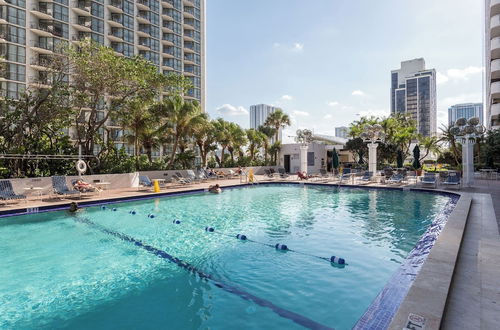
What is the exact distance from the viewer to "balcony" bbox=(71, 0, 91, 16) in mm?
41400

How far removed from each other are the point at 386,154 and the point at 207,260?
105 feet

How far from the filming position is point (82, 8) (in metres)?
42.1

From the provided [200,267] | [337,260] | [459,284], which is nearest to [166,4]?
[200,267]

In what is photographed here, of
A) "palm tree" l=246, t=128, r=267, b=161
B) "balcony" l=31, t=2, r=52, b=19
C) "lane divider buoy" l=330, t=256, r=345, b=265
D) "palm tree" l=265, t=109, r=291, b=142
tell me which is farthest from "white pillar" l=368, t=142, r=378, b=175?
"balcony" l=31, t=2, r=52, b=19

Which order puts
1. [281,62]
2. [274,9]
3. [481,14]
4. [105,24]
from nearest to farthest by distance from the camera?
1. [274,9]
2. [281,62]
3. [105,24]
4. [481,14]

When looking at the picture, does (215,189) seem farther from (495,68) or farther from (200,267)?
(495,68)

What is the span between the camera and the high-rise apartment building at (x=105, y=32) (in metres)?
35.2

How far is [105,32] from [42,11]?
8137mm

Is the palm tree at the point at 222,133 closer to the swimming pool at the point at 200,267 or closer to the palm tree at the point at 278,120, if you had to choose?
the palm tree at the point at 278,120

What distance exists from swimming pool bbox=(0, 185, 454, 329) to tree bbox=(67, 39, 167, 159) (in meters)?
8.48

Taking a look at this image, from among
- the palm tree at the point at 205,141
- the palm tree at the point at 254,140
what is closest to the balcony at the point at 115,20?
the palm tree at the point at 254,140

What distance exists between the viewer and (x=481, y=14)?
2082 inches

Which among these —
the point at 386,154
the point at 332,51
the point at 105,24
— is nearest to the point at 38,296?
the point at 332,51

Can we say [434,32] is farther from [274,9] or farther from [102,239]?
[102,239]
